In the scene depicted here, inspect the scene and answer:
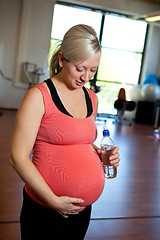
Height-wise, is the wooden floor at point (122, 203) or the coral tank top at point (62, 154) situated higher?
the coral tank top at point (62, 154)

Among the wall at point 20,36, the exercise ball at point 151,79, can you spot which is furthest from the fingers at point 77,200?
the exercise ball at point 151,79

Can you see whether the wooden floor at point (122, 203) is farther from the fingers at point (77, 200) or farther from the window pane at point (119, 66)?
the window pane at point (119, 66)

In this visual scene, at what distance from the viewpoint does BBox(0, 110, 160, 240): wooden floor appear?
2148 millimetres

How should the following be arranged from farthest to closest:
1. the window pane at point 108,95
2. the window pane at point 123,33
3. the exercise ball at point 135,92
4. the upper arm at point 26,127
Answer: the window pane at point 108,95 → the window pane at point 123,33 → the exercise ball at point 135,92 → the upper arm at point 26,127

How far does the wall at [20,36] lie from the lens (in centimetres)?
Result: 757

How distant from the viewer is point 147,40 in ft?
29.2

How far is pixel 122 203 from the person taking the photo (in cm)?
273

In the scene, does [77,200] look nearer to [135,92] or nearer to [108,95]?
[135,92]

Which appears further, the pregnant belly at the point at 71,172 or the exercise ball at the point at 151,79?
the exercise ball at the point at 151,79

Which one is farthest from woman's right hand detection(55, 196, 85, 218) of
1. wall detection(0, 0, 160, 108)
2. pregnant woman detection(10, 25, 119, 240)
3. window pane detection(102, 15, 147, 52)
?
window pane detection(102, 15, 147, 52)

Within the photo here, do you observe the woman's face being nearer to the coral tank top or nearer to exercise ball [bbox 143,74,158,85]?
the coral tank top

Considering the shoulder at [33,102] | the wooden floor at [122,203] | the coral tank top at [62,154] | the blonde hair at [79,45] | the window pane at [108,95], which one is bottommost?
the wooden floor at [122,203]

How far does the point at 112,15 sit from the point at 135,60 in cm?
143

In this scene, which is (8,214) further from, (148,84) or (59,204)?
(148,84)
